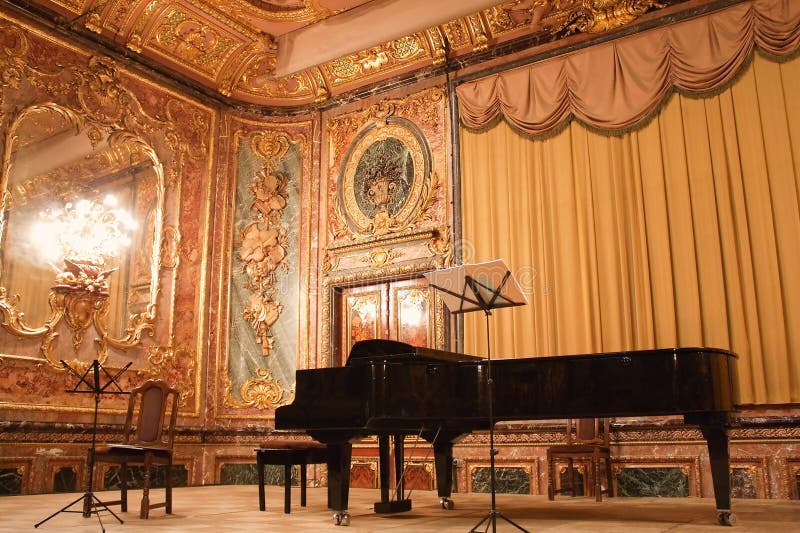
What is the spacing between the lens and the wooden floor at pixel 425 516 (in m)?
4.03

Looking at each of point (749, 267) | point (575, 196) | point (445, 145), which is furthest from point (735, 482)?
point (445, 145)

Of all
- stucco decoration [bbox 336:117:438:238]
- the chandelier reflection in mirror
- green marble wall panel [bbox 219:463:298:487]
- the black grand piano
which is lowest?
green marble wall panel [bbox 219:463:298:487]

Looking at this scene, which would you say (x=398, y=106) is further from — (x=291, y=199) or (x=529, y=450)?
(x=529, y=450)

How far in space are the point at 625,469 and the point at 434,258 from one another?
2819mm

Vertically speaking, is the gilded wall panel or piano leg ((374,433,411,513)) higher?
the gilded wall panel

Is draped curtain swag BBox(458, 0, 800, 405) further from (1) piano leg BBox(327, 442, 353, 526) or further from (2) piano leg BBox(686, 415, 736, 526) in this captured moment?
(1) piano leg BBox(327, 442, 353, 526)

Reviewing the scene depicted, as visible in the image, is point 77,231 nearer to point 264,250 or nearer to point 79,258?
point 79,258

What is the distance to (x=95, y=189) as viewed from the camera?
305 inches

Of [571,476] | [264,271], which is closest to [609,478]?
[571,476]

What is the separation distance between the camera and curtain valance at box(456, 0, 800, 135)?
6.53 meters

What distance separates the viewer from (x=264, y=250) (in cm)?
905

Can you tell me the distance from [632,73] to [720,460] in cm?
417

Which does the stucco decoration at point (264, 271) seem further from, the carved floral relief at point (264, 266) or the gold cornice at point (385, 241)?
the gold cornice at point (385, 241)

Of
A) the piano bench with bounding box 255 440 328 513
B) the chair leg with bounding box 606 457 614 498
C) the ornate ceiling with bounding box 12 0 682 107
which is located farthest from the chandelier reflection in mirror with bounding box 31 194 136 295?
the chair leg with bounding box 606 457 614 498
